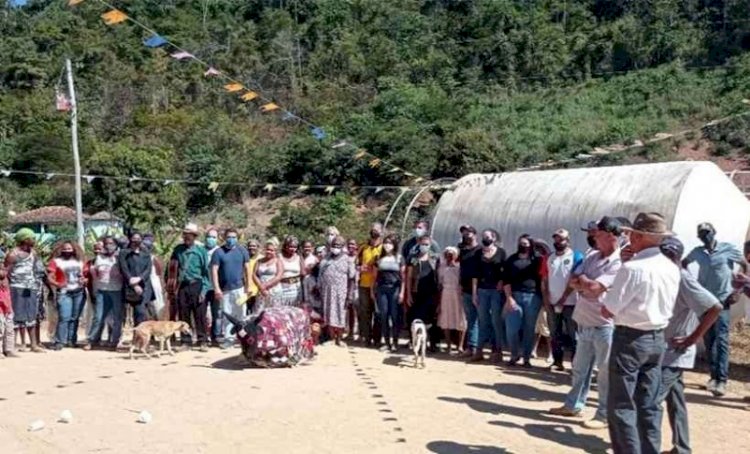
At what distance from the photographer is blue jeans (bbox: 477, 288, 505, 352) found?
10258mm

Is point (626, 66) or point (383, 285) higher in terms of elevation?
point (626, 66)

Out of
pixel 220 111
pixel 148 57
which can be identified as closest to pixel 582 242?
pixel 220 111

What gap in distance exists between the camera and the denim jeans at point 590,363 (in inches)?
267

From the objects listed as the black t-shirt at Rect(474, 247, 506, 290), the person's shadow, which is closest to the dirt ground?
the person's shadow

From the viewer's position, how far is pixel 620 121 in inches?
1821

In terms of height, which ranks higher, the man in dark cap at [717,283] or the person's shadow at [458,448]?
the man in dark cap at [717,283]

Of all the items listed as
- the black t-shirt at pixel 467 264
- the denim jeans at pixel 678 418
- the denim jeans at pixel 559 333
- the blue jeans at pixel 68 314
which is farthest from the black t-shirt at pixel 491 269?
the blue jeans at pixel 68 314

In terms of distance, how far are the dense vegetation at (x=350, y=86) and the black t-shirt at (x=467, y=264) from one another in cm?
2538

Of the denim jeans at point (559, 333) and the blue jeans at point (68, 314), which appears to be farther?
the blue jeans at point (68, 314)

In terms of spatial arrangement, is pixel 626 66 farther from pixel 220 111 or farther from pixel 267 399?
pixel 267 399

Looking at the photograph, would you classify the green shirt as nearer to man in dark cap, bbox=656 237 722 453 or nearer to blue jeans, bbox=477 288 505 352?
blue jeans, bbox=477 288 505 352

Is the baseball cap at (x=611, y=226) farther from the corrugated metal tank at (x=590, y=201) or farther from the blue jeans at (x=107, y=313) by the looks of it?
the blue jeans at (x=107, y=313)

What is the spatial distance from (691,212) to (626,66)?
49696 mm

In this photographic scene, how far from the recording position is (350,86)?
191 feet
